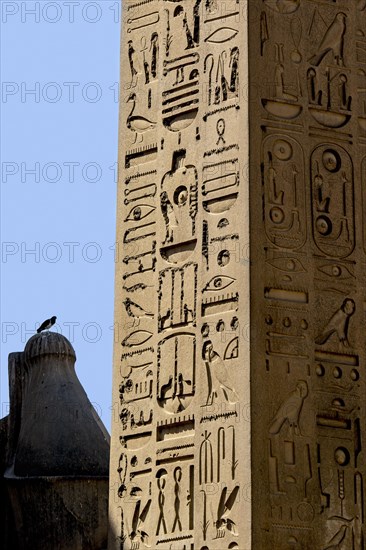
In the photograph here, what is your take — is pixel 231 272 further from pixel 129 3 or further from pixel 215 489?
pixel 129 3

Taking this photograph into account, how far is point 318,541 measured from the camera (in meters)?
10.2

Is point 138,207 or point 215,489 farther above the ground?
point 138,207

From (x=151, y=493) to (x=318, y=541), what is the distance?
0.90 meters

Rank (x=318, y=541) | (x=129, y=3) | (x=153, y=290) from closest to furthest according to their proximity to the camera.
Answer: (x=318, y=541), (x=153, y=290), (x=129, y=3)

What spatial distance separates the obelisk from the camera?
33.6 feet

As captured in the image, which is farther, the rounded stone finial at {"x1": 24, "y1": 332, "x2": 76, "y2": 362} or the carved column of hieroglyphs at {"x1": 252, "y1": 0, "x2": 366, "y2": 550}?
the rounded stone finial at {"x1": 24, "y1": 332, "x2": 76, "y2": 362}

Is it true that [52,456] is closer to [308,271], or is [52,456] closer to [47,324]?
[47,324]

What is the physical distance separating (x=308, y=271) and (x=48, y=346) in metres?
3.37

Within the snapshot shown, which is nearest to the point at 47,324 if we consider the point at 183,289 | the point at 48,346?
the point at 48,346

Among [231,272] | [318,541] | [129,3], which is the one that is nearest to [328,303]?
[231,272]

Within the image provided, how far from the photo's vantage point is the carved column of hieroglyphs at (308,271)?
10203 millimetres

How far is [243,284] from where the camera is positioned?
409 inches

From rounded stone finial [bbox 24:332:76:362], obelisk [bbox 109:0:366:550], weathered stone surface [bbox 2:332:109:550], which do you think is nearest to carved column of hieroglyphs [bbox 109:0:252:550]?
obelisk [bbox 109:0:366:550]

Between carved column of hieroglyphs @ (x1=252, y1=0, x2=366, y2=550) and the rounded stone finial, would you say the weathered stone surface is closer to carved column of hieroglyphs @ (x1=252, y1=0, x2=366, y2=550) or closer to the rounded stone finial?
the rounded stone finial
